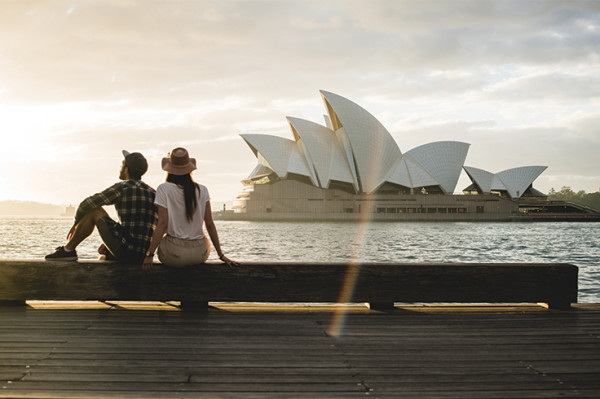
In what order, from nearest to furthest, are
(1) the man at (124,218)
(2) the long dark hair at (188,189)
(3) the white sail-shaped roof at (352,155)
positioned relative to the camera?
1. (2) the long dark hair at (188,189)
2. (1) the man at (124,218)
3. (3) the white sail-shaped roof at (352,155)

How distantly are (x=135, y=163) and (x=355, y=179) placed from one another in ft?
192

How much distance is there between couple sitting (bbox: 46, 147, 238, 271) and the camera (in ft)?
13.2

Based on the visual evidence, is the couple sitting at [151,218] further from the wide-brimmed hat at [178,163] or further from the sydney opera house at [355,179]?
the sydney opera house at [355,179]

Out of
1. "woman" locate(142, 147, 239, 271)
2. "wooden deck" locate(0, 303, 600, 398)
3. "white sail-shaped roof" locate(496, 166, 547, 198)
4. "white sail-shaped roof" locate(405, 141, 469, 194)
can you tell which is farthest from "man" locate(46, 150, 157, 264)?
"white sail-shaped roof" locate(496, 166, 547, 198)

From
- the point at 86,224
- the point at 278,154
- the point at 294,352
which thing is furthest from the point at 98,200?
the point at 278,154

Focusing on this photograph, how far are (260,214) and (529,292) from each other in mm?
59979

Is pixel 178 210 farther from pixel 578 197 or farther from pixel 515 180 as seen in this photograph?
pixel 578 197

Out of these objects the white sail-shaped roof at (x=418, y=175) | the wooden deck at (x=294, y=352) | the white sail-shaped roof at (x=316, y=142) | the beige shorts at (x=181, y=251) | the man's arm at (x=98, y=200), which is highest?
the white sail-shaped roof at (x=316, y=142)

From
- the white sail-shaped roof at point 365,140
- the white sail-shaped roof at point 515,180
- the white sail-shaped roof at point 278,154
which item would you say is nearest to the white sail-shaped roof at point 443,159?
the white sail-shaped roof at point 365,140

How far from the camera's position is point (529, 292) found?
4.48 m

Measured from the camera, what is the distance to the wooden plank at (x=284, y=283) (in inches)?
169

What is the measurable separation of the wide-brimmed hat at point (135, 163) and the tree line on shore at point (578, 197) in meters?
118

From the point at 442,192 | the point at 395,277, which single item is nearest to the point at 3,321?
the point at 395,277

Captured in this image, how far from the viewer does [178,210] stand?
160 inches
